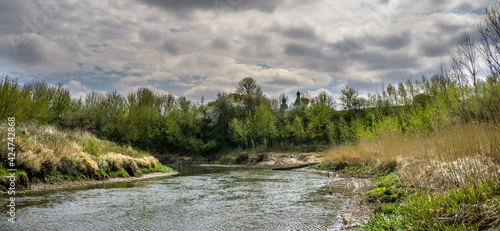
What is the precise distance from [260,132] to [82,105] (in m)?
27.8

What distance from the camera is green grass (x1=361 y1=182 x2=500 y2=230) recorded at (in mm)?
3739

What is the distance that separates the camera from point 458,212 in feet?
13.3

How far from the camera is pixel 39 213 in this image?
730 centimetres

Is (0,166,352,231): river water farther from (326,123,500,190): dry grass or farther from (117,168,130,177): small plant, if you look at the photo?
(117,168,130,177): small plant

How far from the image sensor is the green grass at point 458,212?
374cm

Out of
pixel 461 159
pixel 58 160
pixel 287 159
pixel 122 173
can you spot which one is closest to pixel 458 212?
pixel 461 159

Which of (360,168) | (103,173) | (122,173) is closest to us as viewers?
(103,173)

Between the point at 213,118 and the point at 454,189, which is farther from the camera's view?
the point at 213,118

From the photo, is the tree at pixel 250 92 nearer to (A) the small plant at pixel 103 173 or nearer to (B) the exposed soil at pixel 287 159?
(B) the exposed soil at pixel 287 159

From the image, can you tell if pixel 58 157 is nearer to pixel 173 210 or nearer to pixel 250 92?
pixel 173 210

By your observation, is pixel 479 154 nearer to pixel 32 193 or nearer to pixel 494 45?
pixel 494 45

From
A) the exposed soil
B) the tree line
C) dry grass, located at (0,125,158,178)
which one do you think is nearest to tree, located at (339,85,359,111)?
the tree line

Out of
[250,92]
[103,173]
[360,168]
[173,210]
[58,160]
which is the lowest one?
[360,168]

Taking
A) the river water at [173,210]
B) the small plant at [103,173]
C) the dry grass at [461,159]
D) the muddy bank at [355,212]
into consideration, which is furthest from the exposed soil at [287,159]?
the dry grass at [461,159]
